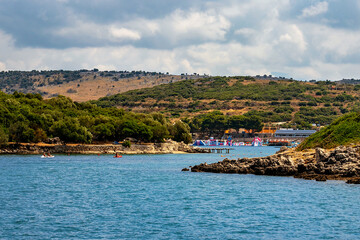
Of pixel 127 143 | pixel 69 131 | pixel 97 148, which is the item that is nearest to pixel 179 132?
pixel 127 143

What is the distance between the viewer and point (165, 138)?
498 ft

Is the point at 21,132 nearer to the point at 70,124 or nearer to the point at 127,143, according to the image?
the point at 70,124

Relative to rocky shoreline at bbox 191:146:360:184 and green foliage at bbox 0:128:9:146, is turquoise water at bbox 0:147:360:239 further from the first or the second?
green foliage at bbox 0:128:9:146

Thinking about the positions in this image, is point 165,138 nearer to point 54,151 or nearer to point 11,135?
point 54,151

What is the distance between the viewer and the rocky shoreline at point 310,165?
59.0m

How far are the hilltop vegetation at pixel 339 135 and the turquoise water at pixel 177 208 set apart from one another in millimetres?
13691

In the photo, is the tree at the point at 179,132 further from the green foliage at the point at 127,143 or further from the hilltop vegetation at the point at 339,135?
the hilltop vegetation at the point at 339,135

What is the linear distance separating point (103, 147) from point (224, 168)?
61.6 m

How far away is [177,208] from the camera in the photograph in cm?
4319

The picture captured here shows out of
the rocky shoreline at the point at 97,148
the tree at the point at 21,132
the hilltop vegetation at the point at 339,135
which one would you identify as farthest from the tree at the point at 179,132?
the hilltop vegetation at the point at 339,135

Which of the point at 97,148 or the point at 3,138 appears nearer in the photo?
the point at 3,138

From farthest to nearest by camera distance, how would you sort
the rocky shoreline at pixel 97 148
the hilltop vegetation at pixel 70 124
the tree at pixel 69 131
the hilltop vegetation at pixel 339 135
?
the tree at pixel 69 131
the hilltop vegetation at pixel 70 124
the rocky shoreline at pixel 97 148
the hilltop vegetation at pixel 339 135

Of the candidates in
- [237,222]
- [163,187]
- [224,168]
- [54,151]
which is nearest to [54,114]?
[54,151]

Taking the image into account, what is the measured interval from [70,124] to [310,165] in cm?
6917
